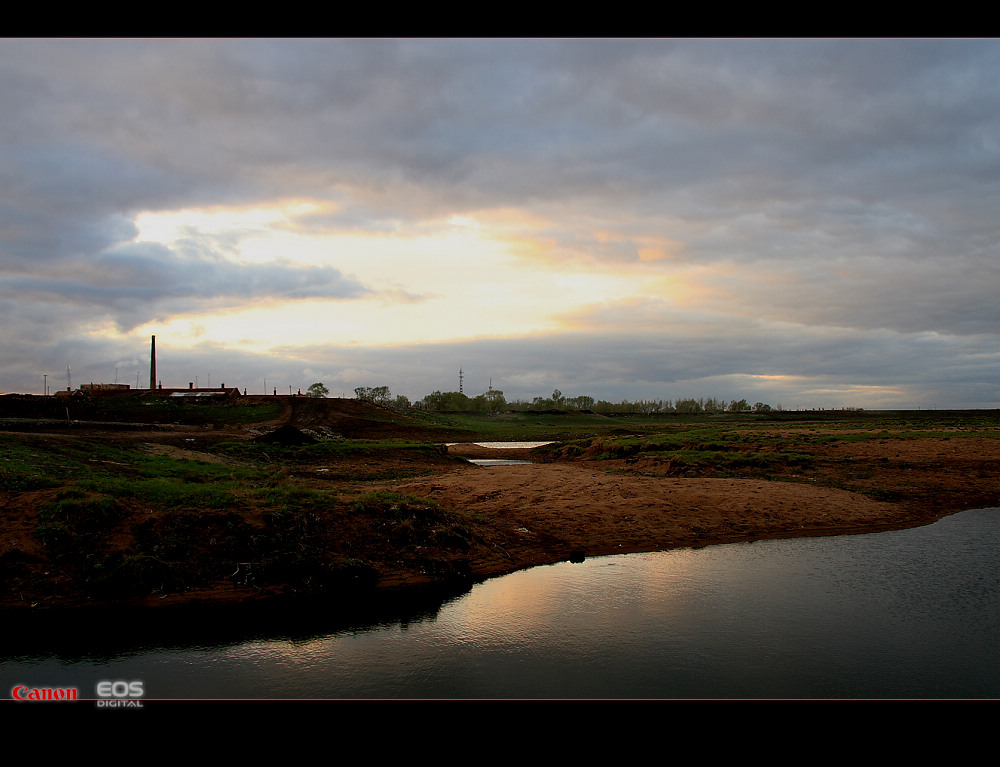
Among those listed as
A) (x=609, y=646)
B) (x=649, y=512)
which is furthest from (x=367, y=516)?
(x=649, y=512)

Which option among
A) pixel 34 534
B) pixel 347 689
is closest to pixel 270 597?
pixel 347 689

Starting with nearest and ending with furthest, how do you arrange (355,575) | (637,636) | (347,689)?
(347,689)
(637,636)
(355,575)

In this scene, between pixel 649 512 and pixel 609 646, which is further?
pixel 649 512

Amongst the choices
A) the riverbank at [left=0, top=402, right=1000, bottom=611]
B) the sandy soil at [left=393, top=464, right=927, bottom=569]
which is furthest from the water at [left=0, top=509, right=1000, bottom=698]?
the sandy soil at [left=393, top=464, right=927, bottom=569]

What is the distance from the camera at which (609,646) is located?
10.4m

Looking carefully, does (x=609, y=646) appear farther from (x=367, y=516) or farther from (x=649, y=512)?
(x=649, y=512)

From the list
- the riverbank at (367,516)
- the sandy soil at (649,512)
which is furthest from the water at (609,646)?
the sandy soil at (649,512)

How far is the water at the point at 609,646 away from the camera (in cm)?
898

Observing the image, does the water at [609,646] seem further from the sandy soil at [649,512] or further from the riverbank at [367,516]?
the sandy soil at [649,512]

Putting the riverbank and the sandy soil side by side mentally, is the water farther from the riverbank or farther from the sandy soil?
the sandy soil

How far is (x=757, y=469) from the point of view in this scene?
31.4m

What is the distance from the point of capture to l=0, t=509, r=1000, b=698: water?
8977mm
